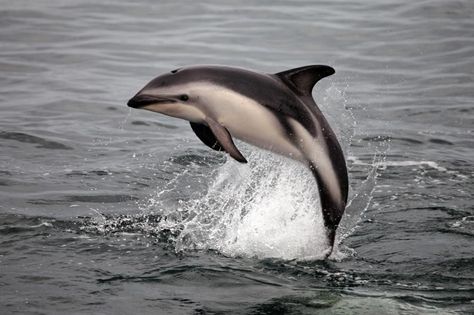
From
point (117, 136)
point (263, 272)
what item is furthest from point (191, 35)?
point (263, 272)

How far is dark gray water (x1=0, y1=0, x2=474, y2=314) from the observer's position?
7.27m

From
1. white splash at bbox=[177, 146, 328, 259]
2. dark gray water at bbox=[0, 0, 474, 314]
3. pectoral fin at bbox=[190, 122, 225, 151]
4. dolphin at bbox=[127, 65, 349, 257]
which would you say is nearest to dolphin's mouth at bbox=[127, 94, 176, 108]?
dolphin at bbox=[127, 65, 349, 257]

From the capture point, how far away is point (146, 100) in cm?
735

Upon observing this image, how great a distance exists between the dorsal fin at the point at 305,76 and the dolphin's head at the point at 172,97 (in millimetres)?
799

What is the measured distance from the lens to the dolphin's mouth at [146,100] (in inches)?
289

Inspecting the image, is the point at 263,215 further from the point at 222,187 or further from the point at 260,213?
the point at 222,187

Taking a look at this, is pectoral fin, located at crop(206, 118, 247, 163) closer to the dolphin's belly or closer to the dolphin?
the dolphin

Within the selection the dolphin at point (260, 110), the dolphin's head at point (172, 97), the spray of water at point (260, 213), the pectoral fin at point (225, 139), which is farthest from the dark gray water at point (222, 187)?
the dolphin's head at point (172, 97)

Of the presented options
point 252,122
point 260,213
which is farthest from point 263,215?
point 252,122

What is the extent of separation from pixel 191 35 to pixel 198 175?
981 cm

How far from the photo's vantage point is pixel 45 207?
9508 millimetres

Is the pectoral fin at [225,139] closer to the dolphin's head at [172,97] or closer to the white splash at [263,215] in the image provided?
the dolphin's head at [172,97]

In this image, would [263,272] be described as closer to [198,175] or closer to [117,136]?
[198,175]

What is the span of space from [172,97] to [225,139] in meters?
0.58
